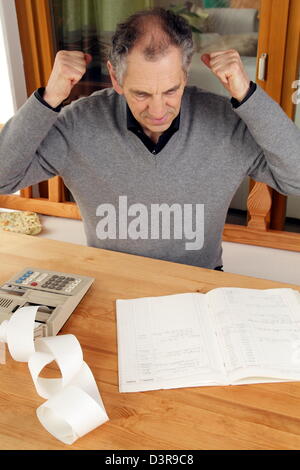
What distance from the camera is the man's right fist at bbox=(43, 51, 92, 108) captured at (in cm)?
128

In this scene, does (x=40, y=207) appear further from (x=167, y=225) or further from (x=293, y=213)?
(x=167, y=225)

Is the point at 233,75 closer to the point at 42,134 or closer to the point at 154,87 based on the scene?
the point at 154,87

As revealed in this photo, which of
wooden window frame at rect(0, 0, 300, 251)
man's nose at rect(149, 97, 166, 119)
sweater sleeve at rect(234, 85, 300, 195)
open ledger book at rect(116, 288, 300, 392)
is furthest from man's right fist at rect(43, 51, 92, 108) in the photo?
wooden window frame at rect(0, 0, 300, 251)

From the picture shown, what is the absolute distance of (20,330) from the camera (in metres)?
0.89

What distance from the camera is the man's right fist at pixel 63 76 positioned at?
1278mm

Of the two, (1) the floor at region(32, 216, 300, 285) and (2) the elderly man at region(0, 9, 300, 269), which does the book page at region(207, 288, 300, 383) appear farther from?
(1) the floor at region(32, 216, 300, 285)

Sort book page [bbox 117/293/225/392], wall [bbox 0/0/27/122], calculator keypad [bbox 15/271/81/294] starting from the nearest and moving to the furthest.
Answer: book page [bbox 117/293/225/392] → calculator keypad [bbox 15/271/81/294] → wall [bbox 0/0/27/122]

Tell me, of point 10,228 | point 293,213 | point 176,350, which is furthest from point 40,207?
point 176,350

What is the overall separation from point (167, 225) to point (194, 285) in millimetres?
379

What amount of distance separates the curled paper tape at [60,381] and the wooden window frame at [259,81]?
179 cm

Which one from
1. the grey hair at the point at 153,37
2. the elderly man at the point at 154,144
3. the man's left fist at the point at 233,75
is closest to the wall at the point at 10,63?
the elderly man at the point at 154,144

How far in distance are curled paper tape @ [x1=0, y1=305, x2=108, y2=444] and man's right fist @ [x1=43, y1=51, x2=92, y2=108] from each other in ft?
1.98

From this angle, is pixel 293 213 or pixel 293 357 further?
pixel 293 213

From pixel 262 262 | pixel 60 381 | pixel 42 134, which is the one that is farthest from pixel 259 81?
pixel 60 381
